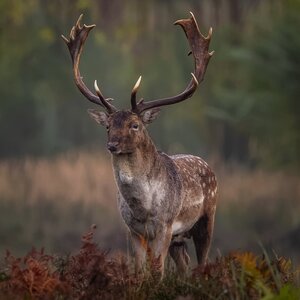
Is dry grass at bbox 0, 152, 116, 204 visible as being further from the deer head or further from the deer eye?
the deer eye

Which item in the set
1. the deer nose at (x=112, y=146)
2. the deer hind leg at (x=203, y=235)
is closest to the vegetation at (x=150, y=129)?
the deer hind leg at (x=203, y=235)

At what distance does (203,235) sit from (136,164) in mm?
1596

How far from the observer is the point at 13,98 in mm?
35219

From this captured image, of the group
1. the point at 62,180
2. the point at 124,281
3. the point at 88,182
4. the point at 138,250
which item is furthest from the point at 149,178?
the point at 62,180

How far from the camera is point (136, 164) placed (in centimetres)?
1104

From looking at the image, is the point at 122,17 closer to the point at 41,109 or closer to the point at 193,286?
the point at 41,109

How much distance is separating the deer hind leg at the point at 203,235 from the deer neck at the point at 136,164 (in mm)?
1256

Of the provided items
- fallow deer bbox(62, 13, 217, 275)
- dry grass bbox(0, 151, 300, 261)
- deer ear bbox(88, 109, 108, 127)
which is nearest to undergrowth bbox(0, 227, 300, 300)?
fallow deer bbox(62, 13, 217, 275)

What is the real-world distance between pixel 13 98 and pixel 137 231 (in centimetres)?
2438

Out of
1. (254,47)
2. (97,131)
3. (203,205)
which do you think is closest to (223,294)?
(203,205)

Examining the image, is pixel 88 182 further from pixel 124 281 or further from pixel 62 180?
pixel 124 281

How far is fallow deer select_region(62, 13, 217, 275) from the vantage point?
35.9 ft

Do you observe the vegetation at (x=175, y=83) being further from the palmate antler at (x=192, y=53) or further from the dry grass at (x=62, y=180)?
the palmate antler at (x=192, y=53)

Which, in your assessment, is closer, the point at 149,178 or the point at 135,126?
the point at 135,126
